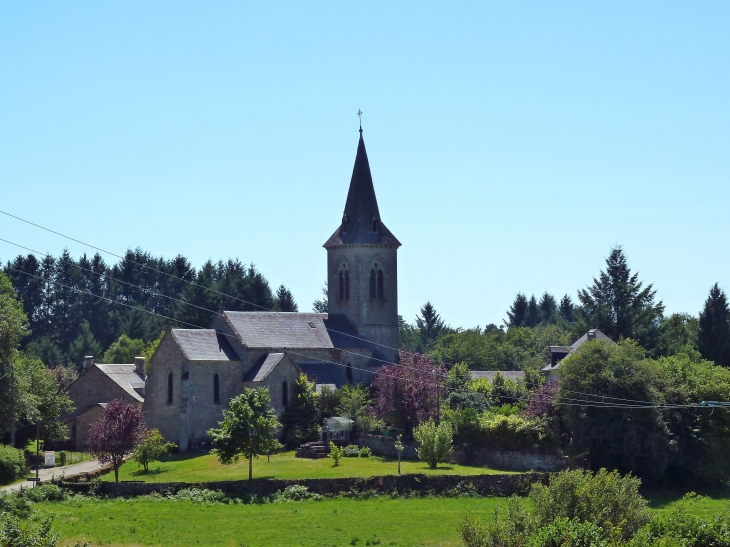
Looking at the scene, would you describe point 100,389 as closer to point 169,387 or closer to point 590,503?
point 169,387

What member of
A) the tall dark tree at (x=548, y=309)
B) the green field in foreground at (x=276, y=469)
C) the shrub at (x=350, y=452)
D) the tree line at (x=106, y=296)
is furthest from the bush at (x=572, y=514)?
the tall dark tree at (x=548, y=309)

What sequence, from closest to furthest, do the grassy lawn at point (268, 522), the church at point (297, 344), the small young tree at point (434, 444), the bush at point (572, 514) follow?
1. the bush at point (572, 514)
2. the grassy lawn at point (268, 522)
3. the small young tree at point (434, 444)
4. the church at point (297, 344)

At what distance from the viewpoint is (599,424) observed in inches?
2077

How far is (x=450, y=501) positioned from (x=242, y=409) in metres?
11.0

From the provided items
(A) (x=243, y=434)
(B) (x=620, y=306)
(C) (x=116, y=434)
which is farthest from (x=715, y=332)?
(C) (x=116, y=434)

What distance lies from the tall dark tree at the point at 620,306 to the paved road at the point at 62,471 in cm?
4068

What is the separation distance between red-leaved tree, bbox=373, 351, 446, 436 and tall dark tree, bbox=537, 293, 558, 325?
92712 mm

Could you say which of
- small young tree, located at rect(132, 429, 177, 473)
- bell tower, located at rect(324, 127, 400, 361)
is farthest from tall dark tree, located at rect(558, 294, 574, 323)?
small young tree, located at rect(132, 429, 177, 473)

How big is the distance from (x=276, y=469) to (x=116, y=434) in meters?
8.01

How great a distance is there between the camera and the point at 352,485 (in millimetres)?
50000

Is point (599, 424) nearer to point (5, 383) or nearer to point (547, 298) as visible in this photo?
point (5, 383)

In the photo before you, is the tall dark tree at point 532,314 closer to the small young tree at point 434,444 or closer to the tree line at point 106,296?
the tree line at point 106,296

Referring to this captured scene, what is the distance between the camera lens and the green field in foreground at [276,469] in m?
52.0

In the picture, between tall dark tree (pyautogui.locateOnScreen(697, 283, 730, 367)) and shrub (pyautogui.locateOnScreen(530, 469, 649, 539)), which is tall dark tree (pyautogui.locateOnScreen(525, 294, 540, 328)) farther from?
shrub (pyautogui.locateOnScreen(530, 469, 649, 539))
